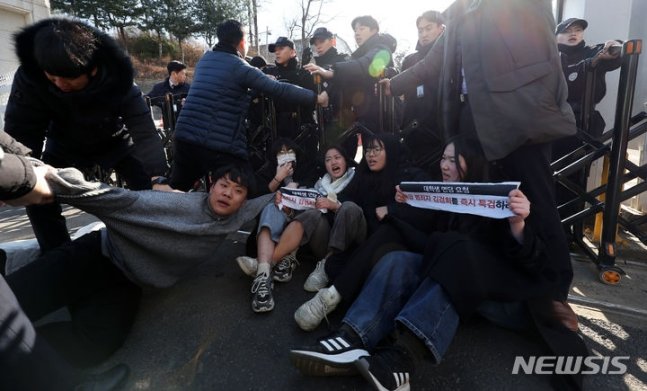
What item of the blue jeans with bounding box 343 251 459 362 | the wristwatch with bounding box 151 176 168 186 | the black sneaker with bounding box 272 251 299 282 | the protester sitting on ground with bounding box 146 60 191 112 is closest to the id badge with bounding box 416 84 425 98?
the blue jeans with bounding box 343 251 459 362

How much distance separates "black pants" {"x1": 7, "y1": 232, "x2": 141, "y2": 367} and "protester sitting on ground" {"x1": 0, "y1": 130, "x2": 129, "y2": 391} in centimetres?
52

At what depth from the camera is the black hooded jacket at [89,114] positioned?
8.07 feet

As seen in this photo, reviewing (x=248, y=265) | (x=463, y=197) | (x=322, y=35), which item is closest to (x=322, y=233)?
(x=248, y=265)

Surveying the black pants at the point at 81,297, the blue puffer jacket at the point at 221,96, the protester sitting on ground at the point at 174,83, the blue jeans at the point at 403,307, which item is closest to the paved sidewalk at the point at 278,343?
the black pants at the point at 81,297

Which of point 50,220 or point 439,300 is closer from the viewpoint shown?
point 439,300

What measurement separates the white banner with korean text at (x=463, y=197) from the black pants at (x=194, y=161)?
1.54 meters

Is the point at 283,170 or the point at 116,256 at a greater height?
the point at 283,170

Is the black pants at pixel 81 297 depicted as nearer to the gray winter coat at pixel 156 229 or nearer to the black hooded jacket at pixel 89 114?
the gray winter coat at pixel 156 229

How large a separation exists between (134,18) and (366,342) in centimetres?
3142

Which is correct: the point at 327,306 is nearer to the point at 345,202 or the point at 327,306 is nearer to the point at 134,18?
the point at 345,202

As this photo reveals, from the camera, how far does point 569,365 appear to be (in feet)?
6.15

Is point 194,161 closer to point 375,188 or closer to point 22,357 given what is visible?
point 375,188

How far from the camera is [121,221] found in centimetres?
228

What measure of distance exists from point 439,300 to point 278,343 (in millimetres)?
1019
